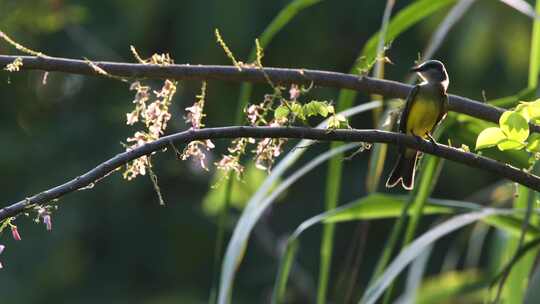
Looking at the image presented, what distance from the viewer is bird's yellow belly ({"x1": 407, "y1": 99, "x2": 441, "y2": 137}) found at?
313cm

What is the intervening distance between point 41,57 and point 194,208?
8.79 m

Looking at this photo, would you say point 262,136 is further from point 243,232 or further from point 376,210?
point 376,210

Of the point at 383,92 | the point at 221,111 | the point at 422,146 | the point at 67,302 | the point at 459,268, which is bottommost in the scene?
the point at 422,146

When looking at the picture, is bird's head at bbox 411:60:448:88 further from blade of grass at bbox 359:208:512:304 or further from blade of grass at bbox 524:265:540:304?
blade of grass at bbox 524:265:540:304

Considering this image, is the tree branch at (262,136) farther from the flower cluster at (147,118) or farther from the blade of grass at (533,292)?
the blade of grass at (533,292)

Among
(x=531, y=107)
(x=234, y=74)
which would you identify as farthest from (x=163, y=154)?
(x=531, y=107)

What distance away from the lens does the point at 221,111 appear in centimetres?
1073

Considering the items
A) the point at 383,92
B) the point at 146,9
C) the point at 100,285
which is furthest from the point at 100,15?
the point at 383,92

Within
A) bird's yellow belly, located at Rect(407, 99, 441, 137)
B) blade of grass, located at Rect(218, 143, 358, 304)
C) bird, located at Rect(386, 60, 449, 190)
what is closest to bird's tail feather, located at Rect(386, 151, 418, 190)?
bird, located at Rect(386, 60, 449, 190)

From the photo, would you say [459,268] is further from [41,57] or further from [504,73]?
[41,57]

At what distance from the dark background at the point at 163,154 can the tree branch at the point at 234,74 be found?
718 centimetres

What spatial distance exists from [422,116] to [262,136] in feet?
4.51

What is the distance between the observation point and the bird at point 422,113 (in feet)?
9.68

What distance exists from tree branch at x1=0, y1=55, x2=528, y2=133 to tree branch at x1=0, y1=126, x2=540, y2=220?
0.23 metres
